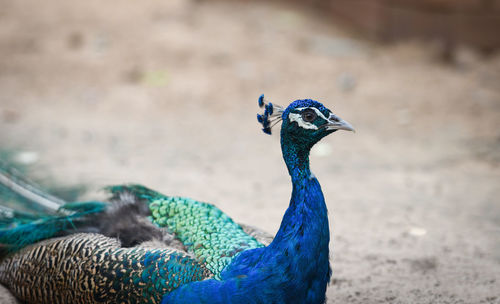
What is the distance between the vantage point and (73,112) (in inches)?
258

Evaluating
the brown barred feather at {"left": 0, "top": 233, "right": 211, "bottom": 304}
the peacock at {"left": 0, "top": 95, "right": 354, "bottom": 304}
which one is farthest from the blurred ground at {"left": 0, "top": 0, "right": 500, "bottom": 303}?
the brown barred feather at {"left": 0, "top": 233, "right": 211, "bottom": 304}

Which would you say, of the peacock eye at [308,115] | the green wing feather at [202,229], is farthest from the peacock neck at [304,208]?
the green wing feather at [202,229]

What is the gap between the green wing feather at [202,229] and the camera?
8.31 feet

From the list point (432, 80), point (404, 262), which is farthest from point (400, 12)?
point (404, 262)

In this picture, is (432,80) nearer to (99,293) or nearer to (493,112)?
(493,112)

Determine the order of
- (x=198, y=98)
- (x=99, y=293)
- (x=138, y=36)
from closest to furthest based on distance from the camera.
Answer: (x=99, y=293) < (x=198, y=98) < (x=138, y=36)

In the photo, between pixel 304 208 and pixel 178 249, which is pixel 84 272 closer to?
pixel 178 249

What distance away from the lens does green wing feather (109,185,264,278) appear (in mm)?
2533

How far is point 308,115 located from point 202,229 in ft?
2.55

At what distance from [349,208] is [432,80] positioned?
338 cm

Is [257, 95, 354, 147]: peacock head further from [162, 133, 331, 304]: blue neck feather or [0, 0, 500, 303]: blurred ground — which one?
[0, 0, 500, 303]: blurred ground

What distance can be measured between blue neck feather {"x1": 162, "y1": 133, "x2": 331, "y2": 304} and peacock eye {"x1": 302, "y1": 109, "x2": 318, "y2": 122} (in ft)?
0.35

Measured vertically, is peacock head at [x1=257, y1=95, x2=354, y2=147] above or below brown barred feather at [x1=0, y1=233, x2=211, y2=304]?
above

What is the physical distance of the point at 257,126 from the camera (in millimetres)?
6359
